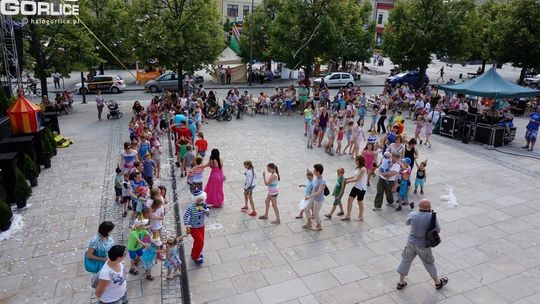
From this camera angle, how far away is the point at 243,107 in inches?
890

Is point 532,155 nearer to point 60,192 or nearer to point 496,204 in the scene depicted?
point 496,204

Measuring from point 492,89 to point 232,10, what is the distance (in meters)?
47.4

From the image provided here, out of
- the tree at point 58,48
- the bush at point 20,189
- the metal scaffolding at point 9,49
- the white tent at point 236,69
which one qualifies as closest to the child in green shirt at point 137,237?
the bush at point 20,189

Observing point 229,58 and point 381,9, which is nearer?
point 229,58

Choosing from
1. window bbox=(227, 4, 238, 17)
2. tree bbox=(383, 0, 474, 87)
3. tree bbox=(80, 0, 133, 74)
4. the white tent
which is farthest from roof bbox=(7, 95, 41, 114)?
window bbox=(227, 4, 238, 17)

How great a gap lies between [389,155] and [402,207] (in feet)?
5.00

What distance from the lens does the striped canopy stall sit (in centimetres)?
1333

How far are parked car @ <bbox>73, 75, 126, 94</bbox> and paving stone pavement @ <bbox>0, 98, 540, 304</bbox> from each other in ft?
57.5

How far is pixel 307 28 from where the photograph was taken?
27266 mm

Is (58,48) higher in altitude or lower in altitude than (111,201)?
higher

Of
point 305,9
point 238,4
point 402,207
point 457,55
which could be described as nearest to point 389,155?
point 402,207

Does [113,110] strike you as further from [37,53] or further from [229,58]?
[229,58]

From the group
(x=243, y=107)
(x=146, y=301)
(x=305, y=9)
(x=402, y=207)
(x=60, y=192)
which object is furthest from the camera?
(x=305, y=9)

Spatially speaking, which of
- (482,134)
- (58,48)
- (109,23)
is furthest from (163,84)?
(482,134)
